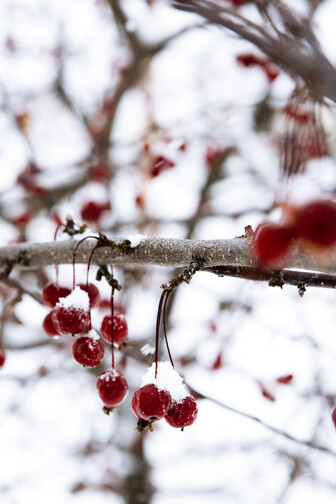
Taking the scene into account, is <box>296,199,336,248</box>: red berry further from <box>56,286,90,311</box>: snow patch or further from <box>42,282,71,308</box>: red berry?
<box>42,282,71,308</box>: red berry

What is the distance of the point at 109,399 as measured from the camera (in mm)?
1654

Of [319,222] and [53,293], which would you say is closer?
[319,222]

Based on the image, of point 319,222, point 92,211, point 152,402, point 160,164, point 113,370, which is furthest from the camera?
point 160,164

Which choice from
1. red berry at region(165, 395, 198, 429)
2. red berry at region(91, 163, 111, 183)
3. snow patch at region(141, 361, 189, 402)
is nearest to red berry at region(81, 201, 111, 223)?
red berry at region(91, 163, 111, 183)

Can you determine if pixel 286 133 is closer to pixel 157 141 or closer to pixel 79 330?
pixel 79 330

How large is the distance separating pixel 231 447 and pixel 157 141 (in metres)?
3.93

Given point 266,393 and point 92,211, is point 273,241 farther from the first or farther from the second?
point 92,211

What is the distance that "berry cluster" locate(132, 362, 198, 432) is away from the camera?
1396 millimetres

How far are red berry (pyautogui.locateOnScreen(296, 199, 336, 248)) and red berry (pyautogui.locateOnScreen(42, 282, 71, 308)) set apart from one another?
1.29m

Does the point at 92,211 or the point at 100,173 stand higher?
the point at 100,173

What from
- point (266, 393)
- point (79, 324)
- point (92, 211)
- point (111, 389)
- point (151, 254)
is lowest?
point (266, 393)

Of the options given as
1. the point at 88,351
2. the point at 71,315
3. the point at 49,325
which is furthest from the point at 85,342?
the point at 49,325

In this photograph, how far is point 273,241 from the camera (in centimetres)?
95

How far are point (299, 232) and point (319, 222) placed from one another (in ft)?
Answer: 0.20
